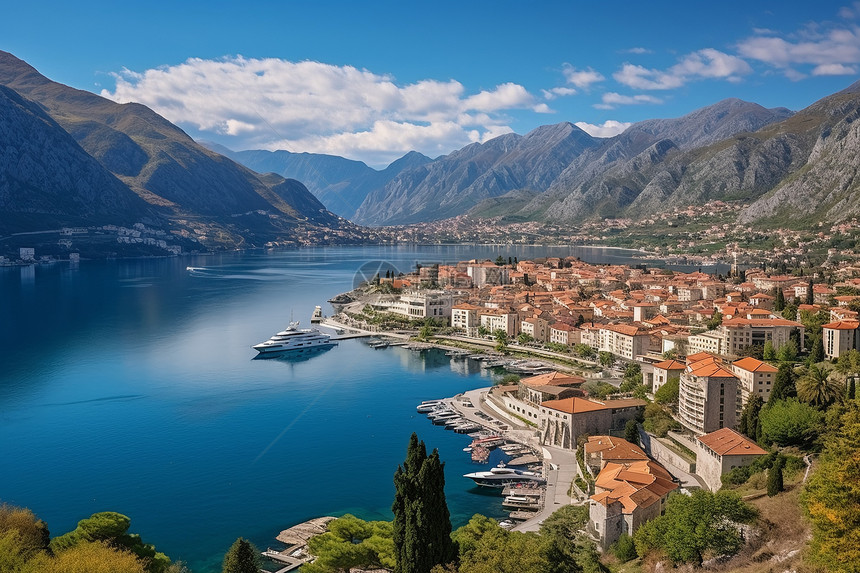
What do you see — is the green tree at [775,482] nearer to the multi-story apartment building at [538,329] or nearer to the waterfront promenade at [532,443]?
the waterfront promenade at [532,443]

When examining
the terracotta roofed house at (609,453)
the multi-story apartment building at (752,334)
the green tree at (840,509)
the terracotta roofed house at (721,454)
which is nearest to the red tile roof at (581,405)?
the terracotta roofed house at (609,453)

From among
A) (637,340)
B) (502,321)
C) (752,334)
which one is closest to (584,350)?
(637,340)

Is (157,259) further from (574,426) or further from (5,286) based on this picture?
(574,426)

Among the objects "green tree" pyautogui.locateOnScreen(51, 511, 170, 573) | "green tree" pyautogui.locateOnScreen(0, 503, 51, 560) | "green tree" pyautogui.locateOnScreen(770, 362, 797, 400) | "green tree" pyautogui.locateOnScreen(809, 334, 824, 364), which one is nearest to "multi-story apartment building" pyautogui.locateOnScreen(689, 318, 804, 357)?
"green tree" pyautogui.locateOnScreen(809, 334, 824, 364)

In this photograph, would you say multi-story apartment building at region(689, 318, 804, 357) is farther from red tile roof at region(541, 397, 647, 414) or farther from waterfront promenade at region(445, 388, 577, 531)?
waterfront promenade at region(445, 388, 577, 531)

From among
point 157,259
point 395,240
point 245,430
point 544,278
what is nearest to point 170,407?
point 245,430

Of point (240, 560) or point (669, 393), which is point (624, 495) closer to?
point (240, 560)
